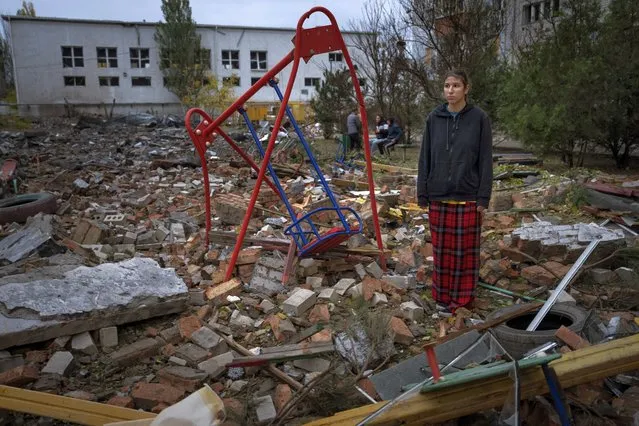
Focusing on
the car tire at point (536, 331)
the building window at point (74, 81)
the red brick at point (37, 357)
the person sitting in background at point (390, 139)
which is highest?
the building window at point (74, 81)

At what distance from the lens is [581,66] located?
33.8ft

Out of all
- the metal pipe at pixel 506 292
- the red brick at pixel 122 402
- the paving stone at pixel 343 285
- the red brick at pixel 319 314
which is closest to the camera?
the red brick at pixel 122 402

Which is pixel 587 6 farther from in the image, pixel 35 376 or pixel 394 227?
pixel 35 376

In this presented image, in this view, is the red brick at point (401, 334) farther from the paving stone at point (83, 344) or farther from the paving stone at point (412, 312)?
the paving stone at point (83, 344)

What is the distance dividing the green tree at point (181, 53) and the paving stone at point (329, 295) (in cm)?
3789

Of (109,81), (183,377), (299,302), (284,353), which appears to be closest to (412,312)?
(299,302)

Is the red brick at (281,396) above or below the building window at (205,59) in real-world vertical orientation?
below

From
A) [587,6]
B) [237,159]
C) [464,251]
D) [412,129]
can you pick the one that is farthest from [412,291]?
[412,129]

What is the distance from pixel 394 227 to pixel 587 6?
822 centimetres

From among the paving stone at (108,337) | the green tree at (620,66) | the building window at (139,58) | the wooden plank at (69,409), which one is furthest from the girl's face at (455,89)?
the building window at (139,58)

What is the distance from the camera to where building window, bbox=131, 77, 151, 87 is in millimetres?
42625

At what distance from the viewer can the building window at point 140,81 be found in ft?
140

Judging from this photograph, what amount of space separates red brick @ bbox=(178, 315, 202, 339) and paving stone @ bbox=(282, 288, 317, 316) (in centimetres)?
67

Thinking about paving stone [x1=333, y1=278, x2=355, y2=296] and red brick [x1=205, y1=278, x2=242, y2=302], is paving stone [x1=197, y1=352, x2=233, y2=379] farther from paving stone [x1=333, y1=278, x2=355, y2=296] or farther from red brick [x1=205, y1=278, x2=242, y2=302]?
paving stone [x1=333, y1=278, x2=355, y2=296]
